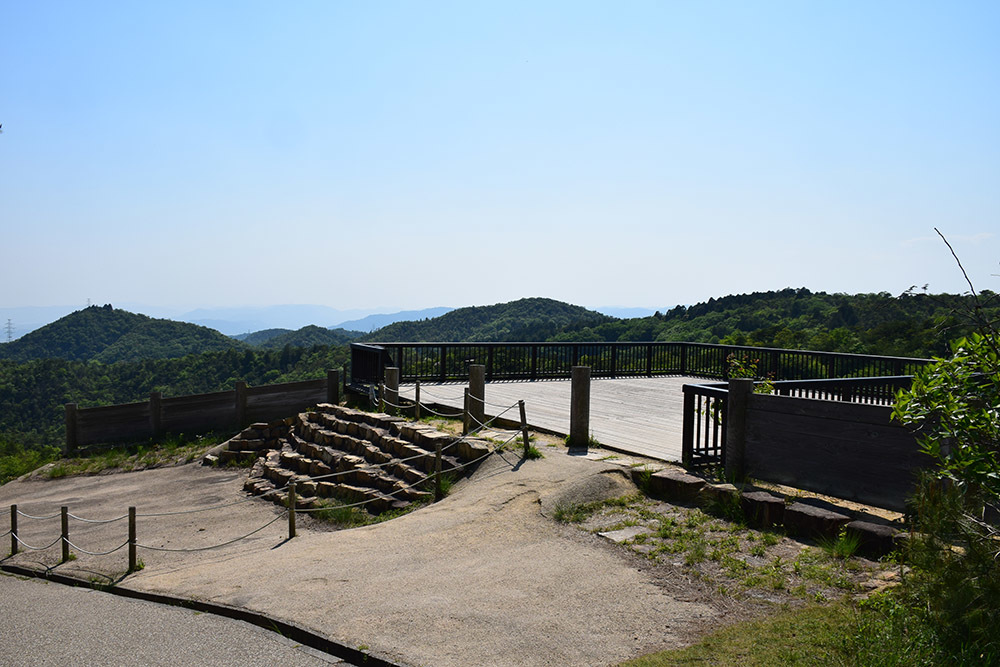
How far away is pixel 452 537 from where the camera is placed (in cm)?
737

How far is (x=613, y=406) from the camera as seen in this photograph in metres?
13.2

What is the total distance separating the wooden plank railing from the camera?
50.0 feet

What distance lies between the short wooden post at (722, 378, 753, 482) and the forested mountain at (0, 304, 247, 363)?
121m

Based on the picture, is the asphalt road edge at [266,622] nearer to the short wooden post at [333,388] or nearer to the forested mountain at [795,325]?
the short wooden post at [333,388]

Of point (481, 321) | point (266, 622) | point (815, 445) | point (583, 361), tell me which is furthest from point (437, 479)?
point (481, 321)

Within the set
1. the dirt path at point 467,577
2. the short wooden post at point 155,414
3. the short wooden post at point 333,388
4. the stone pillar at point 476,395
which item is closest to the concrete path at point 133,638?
the dirt path at point 467,577

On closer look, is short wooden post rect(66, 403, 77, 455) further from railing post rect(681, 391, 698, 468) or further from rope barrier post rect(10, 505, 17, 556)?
railing post rect(681, 391, 698, 468)

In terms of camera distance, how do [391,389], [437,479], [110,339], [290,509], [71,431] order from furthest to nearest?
[110,339] → [71,431] → [391,389] → [437,479] → [290,509]

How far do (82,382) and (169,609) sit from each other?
2674 inches

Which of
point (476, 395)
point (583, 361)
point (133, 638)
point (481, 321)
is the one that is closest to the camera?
point (133, 638)

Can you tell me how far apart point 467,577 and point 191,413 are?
13786mm

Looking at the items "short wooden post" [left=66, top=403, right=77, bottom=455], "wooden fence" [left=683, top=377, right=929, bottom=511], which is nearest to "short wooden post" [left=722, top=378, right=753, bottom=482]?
"wooden fence" [left=683, top=377, right=929, bottom=511]

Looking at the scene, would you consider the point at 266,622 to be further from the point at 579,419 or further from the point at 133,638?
the point at 579,419

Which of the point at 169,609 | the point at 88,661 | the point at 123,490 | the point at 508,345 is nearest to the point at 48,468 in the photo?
the point at 123,490
